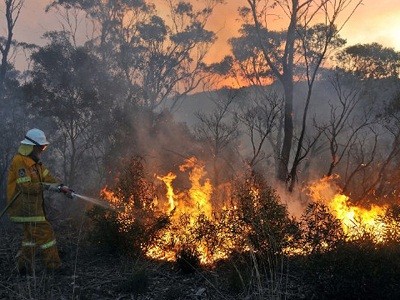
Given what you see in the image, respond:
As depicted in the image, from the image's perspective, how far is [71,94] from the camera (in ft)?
64.5

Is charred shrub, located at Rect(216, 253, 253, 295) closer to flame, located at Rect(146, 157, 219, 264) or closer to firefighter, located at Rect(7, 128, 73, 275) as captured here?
flame, located at Rect(146, 157, 219, 264)

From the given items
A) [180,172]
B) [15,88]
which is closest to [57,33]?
[15,88]

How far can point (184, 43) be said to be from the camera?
3198 cm

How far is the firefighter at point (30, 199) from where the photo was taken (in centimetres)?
627

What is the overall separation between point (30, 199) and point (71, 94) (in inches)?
553

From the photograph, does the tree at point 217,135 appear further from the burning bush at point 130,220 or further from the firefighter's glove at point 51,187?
the firefighter's glove at point 51,187

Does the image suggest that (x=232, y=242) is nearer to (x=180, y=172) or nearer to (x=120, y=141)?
(x=180, y=172)

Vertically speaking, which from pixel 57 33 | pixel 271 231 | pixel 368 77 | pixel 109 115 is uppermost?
pixel 57 33

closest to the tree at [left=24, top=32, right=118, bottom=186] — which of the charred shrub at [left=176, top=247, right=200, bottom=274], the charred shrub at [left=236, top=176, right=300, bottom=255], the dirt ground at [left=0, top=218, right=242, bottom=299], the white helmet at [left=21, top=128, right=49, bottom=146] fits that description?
the dirt ground at [left=0, top=218, right=242, bottom=299]

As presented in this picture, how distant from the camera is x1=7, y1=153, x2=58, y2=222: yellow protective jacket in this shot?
20.6 ft

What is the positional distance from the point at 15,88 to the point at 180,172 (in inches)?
474

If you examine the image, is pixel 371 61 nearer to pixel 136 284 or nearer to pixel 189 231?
pixel 189 231

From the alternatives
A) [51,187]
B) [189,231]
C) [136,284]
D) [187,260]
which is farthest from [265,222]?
[51,187]

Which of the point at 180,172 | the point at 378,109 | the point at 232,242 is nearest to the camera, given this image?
the point at 232,242
